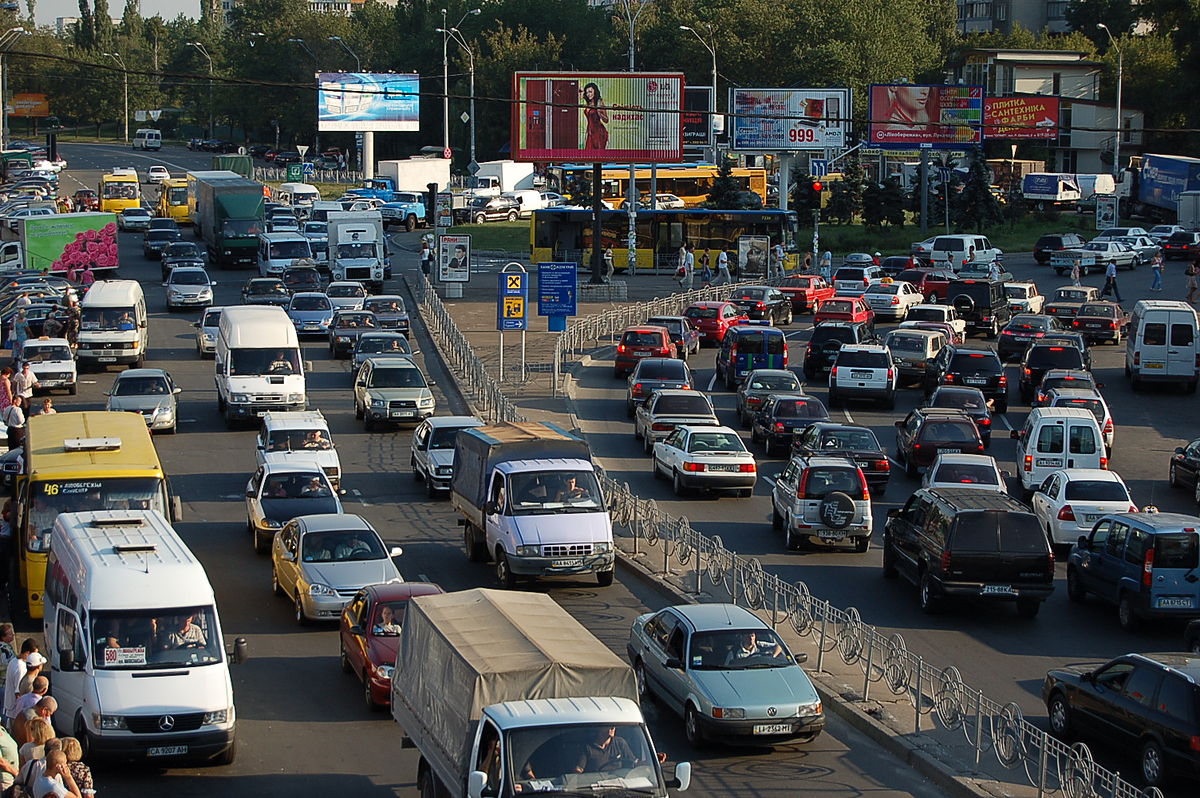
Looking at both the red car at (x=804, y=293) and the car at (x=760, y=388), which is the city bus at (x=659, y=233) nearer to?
the red car at (x=804, y=293)

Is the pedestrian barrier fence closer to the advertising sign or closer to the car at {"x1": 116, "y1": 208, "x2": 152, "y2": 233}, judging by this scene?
the advertising sign

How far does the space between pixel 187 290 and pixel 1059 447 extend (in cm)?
3279

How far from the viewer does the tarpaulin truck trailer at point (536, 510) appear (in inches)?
915

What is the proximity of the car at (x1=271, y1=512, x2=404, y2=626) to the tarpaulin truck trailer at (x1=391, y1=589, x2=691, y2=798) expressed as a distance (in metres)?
5.81

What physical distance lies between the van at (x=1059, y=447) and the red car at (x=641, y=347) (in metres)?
14.4

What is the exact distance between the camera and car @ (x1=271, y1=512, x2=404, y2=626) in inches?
847

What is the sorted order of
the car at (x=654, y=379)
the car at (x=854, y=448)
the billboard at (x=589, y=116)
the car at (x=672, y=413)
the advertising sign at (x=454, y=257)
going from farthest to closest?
the billboard at (x=589, y=116) < the advertising sign at (x=454, y=257) < the car at (x=654, y=379) < the car at (x=672, y=413) < the car at (x=854, y=448)

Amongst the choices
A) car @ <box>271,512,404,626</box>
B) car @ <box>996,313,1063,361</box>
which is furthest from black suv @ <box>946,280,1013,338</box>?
car @ <box>271,512,404,626</box>

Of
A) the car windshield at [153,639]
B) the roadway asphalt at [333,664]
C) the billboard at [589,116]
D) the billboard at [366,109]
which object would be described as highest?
the billboard at [366,109]

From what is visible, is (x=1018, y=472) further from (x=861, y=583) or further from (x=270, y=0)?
(x=270, y=0)

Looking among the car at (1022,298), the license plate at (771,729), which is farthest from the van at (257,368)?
the car at (1022,298)

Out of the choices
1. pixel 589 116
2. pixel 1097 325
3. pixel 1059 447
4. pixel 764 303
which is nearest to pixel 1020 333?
pixel 1097 325

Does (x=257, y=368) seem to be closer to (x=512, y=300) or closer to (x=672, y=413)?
(x=512, y=300)

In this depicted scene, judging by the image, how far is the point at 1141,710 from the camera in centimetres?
1588
